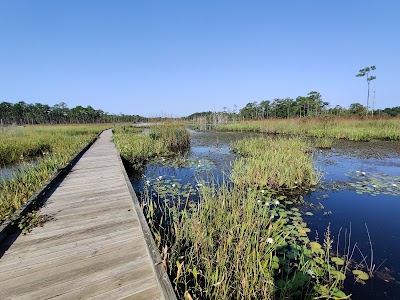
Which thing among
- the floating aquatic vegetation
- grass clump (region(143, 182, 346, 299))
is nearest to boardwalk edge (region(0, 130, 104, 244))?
grass clump (region(143, 182, 346, 299))

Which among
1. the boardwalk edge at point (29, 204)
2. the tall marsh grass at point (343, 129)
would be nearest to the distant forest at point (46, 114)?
the tall marsh grass at point (343, 129)

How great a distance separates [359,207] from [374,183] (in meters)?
1.98

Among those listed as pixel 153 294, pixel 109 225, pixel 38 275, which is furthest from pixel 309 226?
pixel 38 275

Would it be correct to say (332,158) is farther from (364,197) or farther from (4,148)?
(4,148)

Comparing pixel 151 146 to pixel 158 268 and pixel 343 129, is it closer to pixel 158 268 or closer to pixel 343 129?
pixel 158 268

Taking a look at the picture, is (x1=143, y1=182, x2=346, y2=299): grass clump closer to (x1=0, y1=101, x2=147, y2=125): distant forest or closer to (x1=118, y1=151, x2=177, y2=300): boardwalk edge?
(x1=118, y1=151, x2=177, y2=300): boardwalk edge

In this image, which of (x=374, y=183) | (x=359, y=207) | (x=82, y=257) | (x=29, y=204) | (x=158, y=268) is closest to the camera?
(x=158, y=268)

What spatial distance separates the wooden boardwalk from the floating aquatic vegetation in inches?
223

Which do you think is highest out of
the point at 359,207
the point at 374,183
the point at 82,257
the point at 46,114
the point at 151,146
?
the point at 46,114

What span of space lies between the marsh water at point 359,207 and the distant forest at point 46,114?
61.5 m

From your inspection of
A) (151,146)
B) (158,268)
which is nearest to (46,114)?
(151,146)

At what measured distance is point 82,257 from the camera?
2172 millimetres

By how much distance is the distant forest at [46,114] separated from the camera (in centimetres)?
5661

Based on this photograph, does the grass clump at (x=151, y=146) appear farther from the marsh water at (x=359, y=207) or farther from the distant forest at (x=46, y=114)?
the distant forest at (x=46, y=114)
